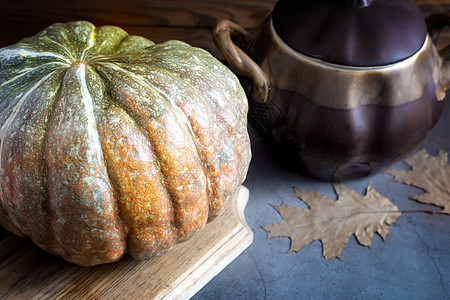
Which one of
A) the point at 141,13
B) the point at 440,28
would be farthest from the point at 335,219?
the point at 141,13

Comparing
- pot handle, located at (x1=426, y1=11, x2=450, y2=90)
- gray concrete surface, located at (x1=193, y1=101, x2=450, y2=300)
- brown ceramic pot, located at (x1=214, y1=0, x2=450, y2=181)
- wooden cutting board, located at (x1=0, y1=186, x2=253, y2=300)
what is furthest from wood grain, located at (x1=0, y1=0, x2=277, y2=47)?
wooden cutting board, located at (x1=0, y1=186, x2=253, y2=300)

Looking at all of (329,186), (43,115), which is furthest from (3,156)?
(329,186)

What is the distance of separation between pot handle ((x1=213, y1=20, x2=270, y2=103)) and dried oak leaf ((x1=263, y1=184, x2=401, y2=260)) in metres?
0.31

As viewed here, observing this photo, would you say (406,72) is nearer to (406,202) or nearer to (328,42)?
(328,42)

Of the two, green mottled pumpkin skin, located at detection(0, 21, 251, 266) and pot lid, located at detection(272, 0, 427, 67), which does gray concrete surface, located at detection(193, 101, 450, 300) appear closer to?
green mottled pumpkin skin, located at detection(0, 21, 251, 266)

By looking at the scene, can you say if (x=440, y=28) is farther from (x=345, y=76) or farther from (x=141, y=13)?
(x=141, y=13)

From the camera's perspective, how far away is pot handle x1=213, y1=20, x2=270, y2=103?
4.07 feet

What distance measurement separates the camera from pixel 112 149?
88 cm

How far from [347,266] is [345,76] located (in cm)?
46

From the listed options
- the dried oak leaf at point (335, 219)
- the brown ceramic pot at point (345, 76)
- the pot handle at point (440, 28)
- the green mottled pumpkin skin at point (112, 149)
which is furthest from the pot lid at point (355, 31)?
the dried oak leaf at point (335, 219)

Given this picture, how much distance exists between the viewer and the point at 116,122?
0.89 m

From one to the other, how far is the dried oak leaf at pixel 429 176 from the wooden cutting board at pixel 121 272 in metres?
0.57

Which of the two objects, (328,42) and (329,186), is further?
(329,186)

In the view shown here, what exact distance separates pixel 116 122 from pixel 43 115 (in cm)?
13
